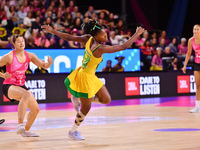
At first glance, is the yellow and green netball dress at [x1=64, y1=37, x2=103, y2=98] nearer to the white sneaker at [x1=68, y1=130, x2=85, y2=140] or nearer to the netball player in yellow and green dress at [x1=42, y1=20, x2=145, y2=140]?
the netball player in yellow and green dress at [x1=42, y1=20, x2=145, y2=140]

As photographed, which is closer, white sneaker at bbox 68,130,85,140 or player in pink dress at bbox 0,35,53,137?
white sneaker at bbox 68,130,85,140

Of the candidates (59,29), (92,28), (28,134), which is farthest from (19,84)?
(59,29)

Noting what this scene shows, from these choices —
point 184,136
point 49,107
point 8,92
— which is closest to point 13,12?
Answer: point 49,107

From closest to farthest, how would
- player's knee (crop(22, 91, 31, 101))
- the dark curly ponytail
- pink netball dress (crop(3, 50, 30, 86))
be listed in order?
Result: 1. the dark curly ponytail
2. player's knee (crop(22, 91, 31, 101))
3. pink netball dress (crop(3, 50, 30, 86))

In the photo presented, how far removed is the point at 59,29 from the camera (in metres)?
14.7

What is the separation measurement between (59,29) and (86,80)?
30.6 ft

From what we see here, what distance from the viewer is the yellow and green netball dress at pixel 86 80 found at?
5.61 m

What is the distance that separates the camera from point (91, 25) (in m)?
5.82

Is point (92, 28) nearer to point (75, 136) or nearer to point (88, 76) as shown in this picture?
point (88, 76)

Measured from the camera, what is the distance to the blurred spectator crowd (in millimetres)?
13578

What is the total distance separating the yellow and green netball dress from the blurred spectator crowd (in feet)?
23.4

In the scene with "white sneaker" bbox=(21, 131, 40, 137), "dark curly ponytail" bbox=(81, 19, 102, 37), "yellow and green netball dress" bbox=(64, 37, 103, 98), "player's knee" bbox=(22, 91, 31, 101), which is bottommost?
"white sneaker" bbox=(21, 131, 40, 137)

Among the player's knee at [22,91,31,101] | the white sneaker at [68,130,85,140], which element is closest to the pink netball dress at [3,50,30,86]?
the player's knee at [22,91,31,101]

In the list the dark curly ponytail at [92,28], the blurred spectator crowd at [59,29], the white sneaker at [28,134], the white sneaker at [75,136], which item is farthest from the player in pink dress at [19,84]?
the blurred spectator crowd at [59,29]
